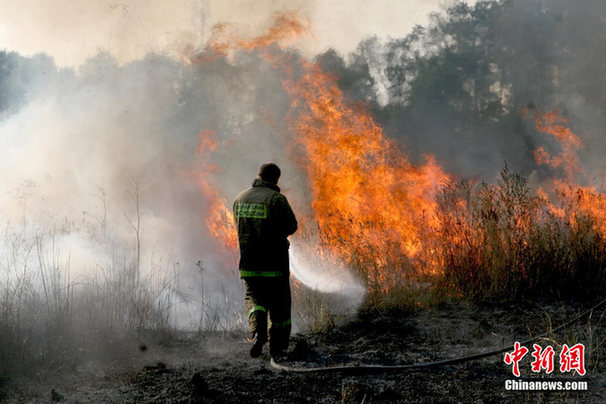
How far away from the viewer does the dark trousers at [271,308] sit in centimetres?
497

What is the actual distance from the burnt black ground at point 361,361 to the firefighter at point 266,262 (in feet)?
0.96

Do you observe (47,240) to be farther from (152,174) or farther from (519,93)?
(519,93)

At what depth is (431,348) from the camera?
5.11 m

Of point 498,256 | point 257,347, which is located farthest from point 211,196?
point 257,347

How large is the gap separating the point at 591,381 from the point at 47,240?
7.63 metres

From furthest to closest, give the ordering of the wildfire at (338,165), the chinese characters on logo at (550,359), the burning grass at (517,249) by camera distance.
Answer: the wildfire at (338,165) → the burning grass at (517,249) → the chinese characters on logo at (550,359)

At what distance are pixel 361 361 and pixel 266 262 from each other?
1.44m

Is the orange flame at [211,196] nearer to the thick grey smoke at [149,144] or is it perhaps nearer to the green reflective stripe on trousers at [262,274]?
the thick grey smoke at [149,144]

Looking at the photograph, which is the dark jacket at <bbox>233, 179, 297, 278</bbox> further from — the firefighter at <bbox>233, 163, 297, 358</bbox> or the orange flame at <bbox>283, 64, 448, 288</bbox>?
the orange flame at <bbox>283, 64, 448, 288</bbox>

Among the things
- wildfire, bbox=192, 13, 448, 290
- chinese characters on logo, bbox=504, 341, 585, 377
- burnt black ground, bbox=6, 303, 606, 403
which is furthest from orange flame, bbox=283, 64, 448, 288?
chinese characters on logo, bbox=504, 341, 585, 377

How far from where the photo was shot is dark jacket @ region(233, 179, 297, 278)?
16.2ft

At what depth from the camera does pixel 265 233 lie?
4961 mm

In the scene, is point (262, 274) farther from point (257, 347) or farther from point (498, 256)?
point (498, 256)

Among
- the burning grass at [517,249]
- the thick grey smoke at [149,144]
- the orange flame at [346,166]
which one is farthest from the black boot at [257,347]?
the thick grey smoke at [149,144]
